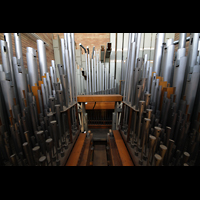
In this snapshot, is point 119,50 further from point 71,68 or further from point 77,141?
point 77,141

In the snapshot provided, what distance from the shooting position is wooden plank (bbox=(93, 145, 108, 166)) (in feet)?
5.07

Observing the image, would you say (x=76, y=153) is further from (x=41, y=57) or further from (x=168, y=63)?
(x=168, y=63)

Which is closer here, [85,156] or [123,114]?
[85,156]

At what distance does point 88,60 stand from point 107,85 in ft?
2.69

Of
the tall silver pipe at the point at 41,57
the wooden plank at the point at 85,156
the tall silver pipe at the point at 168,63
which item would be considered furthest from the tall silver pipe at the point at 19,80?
the tall silver pipe at the point at 168,63

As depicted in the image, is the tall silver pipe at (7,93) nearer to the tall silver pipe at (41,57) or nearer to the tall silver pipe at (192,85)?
the tall silver pipe at (41,57)

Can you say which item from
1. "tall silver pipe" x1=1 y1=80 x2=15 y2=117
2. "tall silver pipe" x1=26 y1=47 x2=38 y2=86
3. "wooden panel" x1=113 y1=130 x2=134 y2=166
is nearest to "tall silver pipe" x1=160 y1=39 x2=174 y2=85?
"wooden panel" x1=113 y1=130 x2=134 y2=166

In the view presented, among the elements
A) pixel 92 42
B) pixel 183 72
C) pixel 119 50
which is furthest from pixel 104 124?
pixel 92 42

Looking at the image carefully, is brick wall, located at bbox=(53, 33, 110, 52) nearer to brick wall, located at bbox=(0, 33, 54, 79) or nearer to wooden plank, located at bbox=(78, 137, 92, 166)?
brick wall, located at bbox=(0, 33, 54, 79)

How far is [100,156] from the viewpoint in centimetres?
170

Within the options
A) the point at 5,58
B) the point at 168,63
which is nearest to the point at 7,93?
the point at 5,58

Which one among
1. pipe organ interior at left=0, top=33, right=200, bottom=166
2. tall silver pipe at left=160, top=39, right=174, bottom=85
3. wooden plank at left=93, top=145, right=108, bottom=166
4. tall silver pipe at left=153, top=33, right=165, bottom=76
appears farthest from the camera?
wooden plank at left=93, top=145, right=108, bottom=166

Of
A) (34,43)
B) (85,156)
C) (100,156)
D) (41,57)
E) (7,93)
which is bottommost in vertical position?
(100,156)

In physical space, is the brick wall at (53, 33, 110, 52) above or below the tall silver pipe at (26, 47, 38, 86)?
above
